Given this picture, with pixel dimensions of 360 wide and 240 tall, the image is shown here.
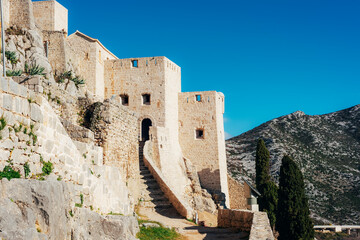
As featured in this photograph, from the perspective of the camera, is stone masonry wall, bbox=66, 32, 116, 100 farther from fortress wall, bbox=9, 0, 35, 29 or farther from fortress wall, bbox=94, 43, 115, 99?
fortress wall, bbox=9, 0, 35, 29

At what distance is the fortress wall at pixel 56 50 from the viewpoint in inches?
Answer: 1133

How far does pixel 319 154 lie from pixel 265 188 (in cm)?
2936

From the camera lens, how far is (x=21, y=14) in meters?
28.8

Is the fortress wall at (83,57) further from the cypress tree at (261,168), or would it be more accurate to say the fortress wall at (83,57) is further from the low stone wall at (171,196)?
the cypress tree at (261,168)

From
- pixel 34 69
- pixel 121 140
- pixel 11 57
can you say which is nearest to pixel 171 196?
pixel 121 140

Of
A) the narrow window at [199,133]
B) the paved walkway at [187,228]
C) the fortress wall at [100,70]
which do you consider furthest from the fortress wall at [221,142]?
the paved walkway at [187,228]

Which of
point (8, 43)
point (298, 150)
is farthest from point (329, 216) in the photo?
point (8, 43)

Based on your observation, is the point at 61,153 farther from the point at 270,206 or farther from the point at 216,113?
the point at 216,113

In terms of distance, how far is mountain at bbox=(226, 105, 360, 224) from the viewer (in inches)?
1645

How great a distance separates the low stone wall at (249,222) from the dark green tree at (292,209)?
4501 millimetres

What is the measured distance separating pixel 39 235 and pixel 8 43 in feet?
75.1

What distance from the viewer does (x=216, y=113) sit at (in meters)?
31.1

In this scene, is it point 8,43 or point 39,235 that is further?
point 8,43

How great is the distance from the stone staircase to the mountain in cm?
2091
